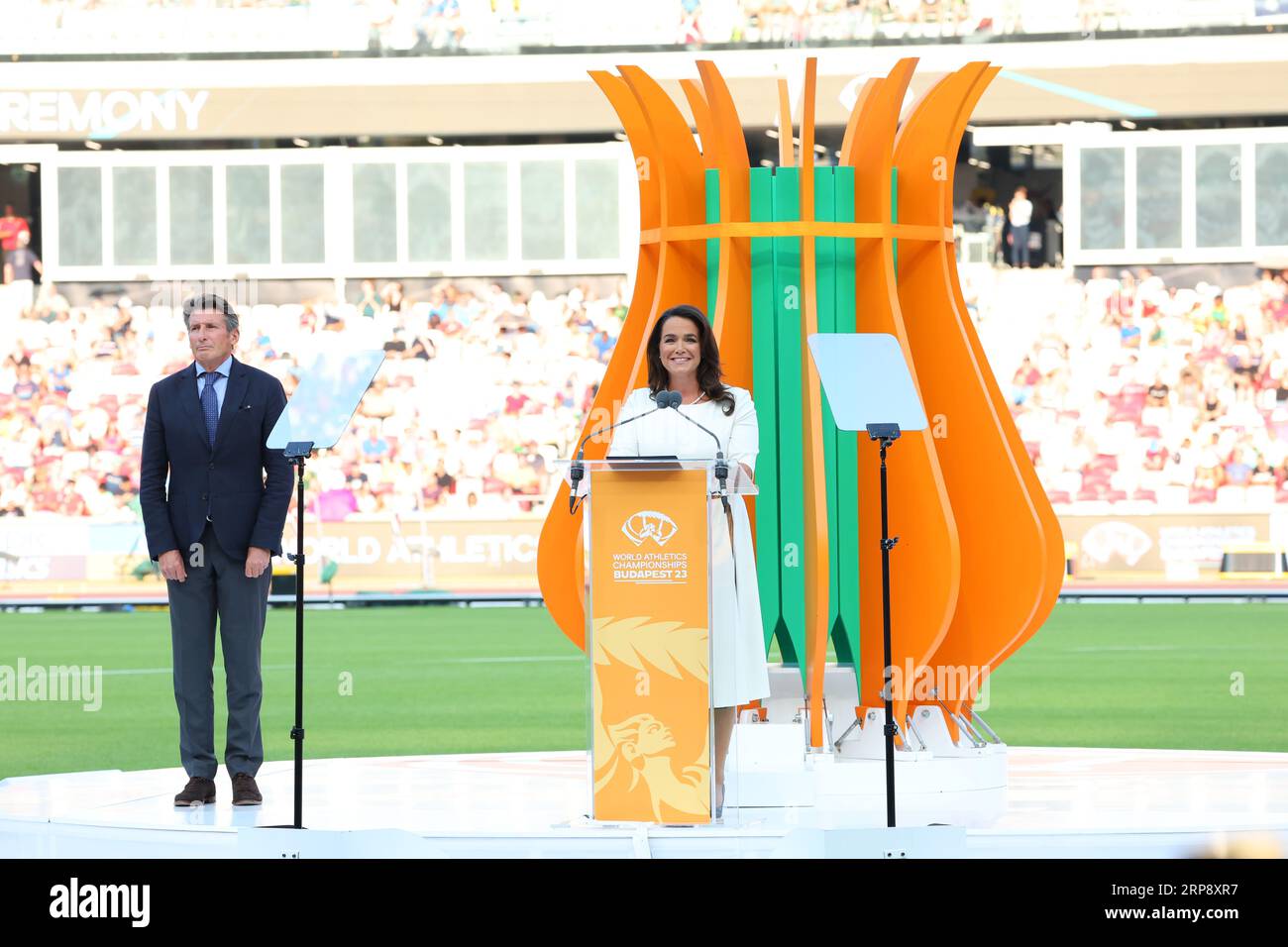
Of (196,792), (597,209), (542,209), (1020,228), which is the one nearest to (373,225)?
(542,209)

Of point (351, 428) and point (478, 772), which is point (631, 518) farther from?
point (351, 428)

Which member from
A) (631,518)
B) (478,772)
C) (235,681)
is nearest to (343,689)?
(478,772)

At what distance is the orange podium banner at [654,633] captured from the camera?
5969 millimetres

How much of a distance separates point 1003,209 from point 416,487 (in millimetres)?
9065

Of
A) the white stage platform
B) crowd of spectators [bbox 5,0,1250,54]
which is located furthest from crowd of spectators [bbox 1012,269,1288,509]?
the white stage platform

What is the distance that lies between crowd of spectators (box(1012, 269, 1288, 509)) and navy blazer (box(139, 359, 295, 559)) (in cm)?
1776

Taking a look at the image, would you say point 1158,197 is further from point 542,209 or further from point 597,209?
point 542,209

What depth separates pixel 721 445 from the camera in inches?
244

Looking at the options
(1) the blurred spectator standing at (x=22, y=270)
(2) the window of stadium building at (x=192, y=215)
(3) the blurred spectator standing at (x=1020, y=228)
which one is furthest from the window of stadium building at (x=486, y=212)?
(3) the blurred spectator standing at (x=1020, y=228)

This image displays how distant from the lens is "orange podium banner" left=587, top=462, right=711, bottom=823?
5.97 metres

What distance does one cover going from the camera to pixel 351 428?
25.0m

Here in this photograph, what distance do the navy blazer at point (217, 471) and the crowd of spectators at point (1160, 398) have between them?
1776cm

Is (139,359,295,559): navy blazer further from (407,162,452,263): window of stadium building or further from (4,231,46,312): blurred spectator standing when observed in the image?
(4,231,46,312): blurred spectator standing

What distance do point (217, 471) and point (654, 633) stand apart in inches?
72.8
